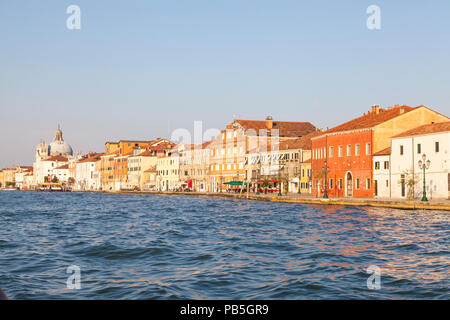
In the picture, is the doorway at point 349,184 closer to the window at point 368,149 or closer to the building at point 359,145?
the building at point 359,145

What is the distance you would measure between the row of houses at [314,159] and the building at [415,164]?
0.24ft

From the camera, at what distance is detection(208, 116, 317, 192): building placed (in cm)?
8681

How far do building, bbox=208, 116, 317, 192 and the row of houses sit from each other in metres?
0.15

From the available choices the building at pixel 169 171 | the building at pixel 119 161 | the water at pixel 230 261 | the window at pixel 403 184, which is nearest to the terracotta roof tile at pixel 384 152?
the window at pixel 403 184

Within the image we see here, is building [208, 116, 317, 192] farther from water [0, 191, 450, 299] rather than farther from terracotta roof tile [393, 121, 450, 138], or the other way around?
water [0, 191, 450, 299]

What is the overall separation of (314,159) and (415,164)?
18.8 meters

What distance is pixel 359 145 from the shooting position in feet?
173

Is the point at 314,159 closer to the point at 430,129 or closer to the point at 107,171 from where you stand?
the point at 430,129

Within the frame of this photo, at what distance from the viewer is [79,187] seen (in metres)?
170

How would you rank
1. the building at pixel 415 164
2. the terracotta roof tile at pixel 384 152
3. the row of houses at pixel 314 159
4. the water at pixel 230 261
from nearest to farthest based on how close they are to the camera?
the water at pixel 230 261, the building at pixel 415 164, the row of houses at pixel 314 159, the terracotta roof tile at pixel 384 152

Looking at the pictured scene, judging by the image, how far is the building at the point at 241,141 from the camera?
3418 inches

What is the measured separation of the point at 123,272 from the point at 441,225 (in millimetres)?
16070

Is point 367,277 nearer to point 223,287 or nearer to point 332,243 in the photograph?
point 223,287

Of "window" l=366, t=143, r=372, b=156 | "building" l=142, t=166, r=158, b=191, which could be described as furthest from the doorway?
"building" l=142, t=166, r=158, b=191
